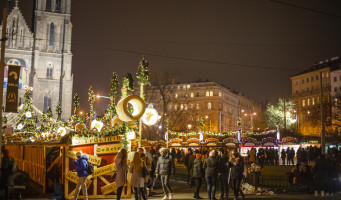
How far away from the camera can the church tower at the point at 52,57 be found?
68.8 m

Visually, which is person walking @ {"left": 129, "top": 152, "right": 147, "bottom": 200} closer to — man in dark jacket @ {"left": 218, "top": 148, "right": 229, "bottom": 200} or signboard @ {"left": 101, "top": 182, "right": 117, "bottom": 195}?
signboard @ {"left": 101, "top": 182, "right": 117, "bottom": 195}

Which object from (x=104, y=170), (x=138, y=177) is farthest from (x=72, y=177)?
(x=138, y=177)

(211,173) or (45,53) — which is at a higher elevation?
(45,53)

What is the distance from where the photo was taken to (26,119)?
4134 centimetres

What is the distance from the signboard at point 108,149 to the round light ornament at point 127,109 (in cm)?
98

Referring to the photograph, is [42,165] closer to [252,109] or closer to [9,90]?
[9,90]

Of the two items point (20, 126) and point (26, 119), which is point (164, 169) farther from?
point (26, 119)

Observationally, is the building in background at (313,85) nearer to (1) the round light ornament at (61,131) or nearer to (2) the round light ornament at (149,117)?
(1) the round light ornament at (61,131)

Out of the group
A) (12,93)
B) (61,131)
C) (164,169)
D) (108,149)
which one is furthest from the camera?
(61,131)

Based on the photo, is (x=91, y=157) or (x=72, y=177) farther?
(x=91, y=157)

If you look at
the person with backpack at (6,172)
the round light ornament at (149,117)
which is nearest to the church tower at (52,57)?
the round light ornament at (149,117)

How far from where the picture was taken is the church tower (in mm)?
68812

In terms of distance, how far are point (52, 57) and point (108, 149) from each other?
62287mm

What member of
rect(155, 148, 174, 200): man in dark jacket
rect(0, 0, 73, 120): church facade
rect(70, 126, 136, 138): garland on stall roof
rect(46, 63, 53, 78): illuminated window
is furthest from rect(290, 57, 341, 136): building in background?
rect(70, 126, 136, 138): garland on stall roof
